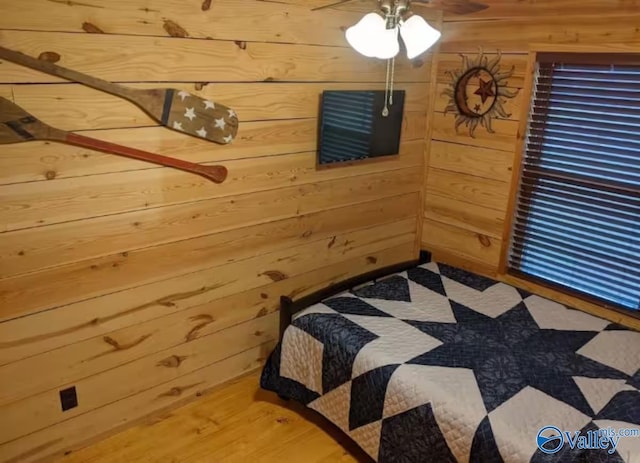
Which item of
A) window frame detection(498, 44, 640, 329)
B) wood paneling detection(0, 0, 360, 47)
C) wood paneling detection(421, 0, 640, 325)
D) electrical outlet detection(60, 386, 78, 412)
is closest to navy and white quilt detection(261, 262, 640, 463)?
window frame detection(498, 44, 640, 329)

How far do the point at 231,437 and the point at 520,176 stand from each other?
2110mm

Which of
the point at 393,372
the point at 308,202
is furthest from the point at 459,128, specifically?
the point at 393,372

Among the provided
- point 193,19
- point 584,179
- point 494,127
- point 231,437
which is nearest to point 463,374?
point 231,437

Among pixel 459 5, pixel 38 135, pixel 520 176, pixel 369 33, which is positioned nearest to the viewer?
pixel 38 135

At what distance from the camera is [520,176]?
2984 mm

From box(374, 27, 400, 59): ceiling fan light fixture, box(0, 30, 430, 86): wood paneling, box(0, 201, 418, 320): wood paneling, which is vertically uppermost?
box(374, 27, 400, 59): ceiling fan light fixture

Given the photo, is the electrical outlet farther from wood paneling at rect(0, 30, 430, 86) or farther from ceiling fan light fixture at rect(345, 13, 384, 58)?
ceiling fan light fixture at rect(345, 13, 384, 58)

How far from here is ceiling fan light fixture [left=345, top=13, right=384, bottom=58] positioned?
199 centimetres

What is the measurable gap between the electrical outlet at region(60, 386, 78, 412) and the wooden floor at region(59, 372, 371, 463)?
238mm

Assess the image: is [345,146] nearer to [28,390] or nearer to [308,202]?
[308,202]

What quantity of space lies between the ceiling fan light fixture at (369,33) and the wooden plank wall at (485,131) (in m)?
1.17

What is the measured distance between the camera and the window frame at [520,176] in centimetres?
249

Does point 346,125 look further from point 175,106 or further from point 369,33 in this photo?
point 175,106

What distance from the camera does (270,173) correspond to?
8.61 ft
